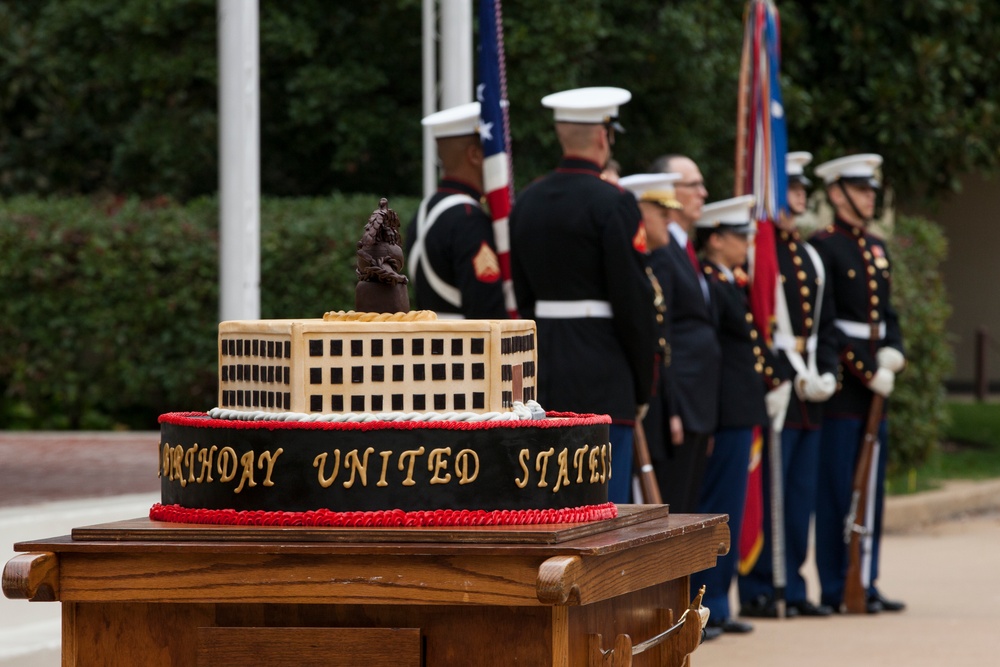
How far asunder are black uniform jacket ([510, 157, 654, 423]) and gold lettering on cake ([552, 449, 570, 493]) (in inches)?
106

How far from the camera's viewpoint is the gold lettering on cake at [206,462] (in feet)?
10.2

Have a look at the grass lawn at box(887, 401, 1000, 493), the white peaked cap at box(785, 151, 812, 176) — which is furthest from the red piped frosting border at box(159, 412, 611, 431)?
the grass lawn at box(887, 401, 1000, 493)

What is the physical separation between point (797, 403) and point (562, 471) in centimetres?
545

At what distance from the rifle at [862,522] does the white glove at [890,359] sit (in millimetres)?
157

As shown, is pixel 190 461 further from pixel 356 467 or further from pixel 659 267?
pixel 659 267

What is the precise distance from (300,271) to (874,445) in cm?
565

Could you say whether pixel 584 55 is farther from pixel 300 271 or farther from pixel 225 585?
pixel 225 585

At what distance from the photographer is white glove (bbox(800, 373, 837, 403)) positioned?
27.2ft

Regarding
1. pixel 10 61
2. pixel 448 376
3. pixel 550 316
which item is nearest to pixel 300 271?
pixel 10 61

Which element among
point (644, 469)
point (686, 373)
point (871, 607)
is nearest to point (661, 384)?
point (686, 373)

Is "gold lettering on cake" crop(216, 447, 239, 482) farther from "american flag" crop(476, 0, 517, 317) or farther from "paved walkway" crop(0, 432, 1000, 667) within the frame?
"american flag" crop(476, 0, 517, 317)

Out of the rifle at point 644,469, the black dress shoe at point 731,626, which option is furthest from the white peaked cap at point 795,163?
the rifle at point 644,469

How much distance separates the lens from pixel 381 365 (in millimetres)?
3084

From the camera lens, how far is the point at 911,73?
15.3 m
